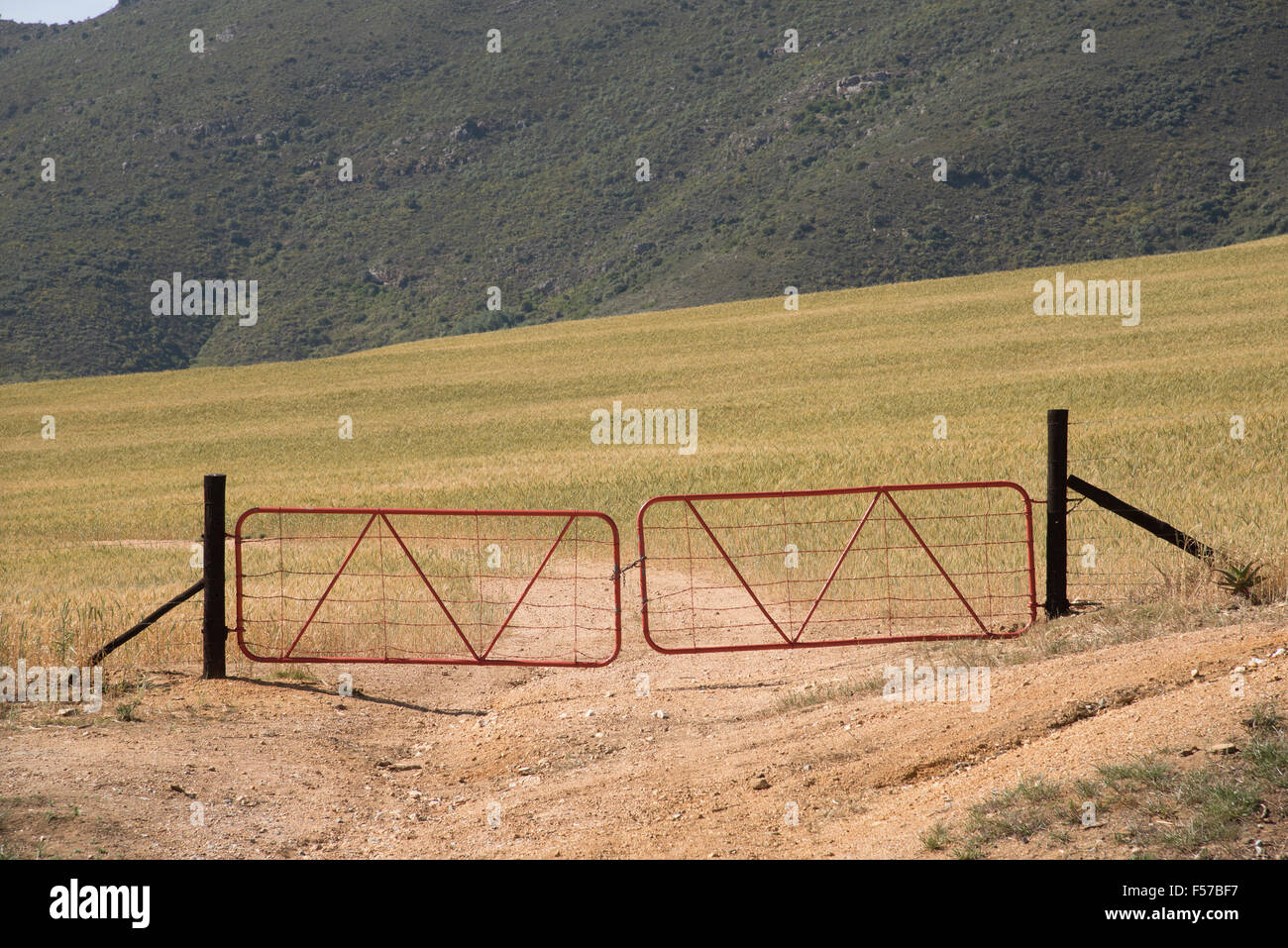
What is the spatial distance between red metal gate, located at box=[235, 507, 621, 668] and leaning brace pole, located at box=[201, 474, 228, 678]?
239mm

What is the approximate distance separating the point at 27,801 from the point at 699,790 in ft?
12.0

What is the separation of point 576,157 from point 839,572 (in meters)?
111

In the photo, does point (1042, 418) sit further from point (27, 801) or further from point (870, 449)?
point (27, 801)

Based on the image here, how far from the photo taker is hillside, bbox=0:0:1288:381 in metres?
82.6

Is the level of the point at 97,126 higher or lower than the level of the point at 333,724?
higher

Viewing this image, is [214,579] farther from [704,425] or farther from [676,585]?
[704,425]

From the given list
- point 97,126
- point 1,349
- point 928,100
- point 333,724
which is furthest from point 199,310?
point 333,724

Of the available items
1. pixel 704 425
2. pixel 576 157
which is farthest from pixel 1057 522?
pixel 576 157

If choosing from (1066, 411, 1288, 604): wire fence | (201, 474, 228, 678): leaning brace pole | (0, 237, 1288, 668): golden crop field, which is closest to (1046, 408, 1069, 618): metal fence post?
(1066, 411, 1288, 604): wire fence

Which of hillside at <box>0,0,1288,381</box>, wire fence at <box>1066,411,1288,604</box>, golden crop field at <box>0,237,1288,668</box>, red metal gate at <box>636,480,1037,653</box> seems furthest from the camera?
hillside at <box>0,0,1288,381</box>

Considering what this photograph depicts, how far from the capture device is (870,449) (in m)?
20.1

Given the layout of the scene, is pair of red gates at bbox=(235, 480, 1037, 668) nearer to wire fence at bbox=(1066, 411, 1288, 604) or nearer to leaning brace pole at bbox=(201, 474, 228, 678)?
leaning brace pole at bbox=(201, 474, 228, 678)

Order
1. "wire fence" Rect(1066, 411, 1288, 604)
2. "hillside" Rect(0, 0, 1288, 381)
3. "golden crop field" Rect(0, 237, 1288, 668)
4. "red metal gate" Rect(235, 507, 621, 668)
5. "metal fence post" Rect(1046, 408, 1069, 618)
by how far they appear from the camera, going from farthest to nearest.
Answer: "hillside" Rect(0, 0, 1288, 381), "golden crop field" Rect(0, 237, 1288, 668), "red metal gate" Rect(235, 507, 621, 668), "wire fence" Rect(1066, 411, 1288, 604), "metal fence post" Rect(1046, 408, 1069, 618)

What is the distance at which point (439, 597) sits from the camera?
11180 millimetres
